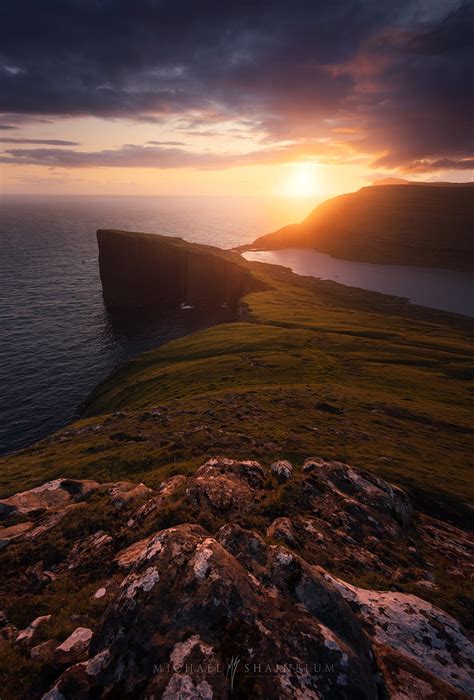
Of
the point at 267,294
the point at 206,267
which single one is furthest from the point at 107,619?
the point at 206,267

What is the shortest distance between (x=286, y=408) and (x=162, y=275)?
118788 mm

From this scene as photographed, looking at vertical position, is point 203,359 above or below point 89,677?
below

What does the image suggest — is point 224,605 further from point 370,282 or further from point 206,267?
point 370,282

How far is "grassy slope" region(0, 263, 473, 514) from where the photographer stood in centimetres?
2759

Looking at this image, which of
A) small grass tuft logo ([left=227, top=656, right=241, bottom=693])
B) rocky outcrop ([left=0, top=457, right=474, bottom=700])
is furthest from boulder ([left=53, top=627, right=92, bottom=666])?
small grass tuft logo ([left=227, top=656, right=241, bottom=693])

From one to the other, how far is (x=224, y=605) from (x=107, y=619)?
3792 mm

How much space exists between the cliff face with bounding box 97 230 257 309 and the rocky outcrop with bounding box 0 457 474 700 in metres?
118

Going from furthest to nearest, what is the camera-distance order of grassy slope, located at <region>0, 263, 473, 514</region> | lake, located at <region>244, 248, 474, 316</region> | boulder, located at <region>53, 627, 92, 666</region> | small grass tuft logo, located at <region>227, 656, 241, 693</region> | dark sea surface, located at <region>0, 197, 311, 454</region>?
1. lake, located at <region>244, 248, 474, 316</region>
2. dark sea surface, located at <region>0, 197, 311, 454</region>
3. grassy slope, located at <region>0, 263, 473, 514</region>
4. boulder, located at <region>53, 627, 92, 666</region>
5. small grass tuft logo, located at <region>227, 656, 241, 693</region>

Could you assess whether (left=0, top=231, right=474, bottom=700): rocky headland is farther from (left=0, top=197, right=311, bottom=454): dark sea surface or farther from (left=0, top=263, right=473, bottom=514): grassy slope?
(left=0, top=197, right=311, bottom=454): dark sea surface

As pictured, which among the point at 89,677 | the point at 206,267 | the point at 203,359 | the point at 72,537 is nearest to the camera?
the point at 89,677

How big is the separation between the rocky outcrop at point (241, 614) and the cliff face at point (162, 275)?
118m

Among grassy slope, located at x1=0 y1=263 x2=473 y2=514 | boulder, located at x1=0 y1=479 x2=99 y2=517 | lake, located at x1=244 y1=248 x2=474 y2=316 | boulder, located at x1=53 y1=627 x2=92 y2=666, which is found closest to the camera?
boulder, located at x1=53 y1=627 x2=92 y2=666

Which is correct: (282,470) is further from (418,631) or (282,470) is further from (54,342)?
(54,342)

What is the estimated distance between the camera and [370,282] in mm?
176250
